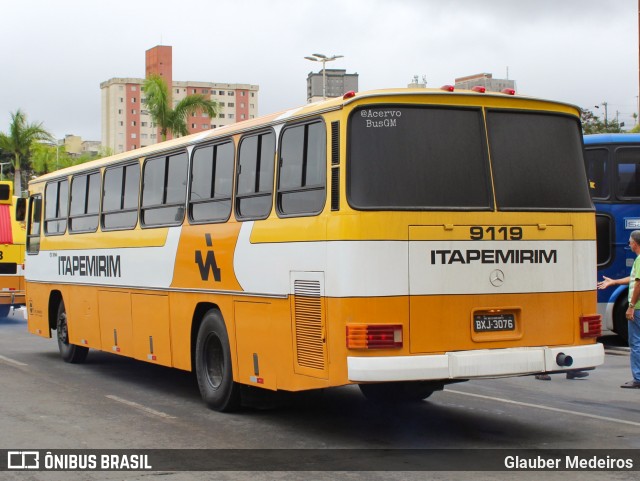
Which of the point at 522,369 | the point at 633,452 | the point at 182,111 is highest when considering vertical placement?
the point at 182,111

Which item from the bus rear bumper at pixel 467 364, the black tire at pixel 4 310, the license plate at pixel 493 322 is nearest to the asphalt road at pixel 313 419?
the bus rear bumper at pixel 467 364

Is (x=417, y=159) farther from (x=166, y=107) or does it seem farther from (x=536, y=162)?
(x=166, y=107)

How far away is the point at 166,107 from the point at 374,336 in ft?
110

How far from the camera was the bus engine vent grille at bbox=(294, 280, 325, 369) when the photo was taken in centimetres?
927

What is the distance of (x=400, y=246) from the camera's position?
9.05m

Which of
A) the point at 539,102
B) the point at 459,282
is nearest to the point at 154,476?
the point at 459,282

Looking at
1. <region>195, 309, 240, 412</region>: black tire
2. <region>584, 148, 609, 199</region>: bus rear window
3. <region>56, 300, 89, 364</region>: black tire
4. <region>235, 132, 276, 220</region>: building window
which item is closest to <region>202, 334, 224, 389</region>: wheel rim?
<region>195, 309, 240, 412</region>: black tire

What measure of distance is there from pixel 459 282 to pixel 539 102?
2.04 meters

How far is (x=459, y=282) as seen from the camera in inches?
364

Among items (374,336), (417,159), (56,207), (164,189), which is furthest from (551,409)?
(56,207)

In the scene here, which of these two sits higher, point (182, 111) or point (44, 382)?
point (182, 111)

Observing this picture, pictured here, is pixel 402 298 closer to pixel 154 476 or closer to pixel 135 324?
pixel 154 476

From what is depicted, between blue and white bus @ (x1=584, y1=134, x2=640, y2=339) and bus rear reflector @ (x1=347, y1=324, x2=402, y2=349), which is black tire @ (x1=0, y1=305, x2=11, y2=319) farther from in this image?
bus rear reflector @ (x1=347, y1=324, x2=402, y2=349)

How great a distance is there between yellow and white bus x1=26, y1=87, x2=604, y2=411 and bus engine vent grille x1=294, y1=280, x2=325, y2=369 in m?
0.02
